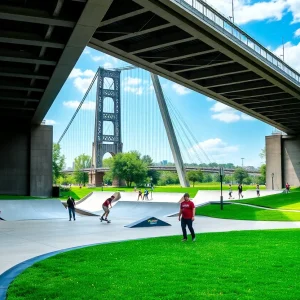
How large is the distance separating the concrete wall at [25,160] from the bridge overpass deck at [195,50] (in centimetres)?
1472

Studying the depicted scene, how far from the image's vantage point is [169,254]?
10766mm

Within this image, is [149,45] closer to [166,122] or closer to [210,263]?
[210,263]

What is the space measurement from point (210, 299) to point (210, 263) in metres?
3.02

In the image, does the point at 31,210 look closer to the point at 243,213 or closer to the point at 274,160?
the point at 243,213

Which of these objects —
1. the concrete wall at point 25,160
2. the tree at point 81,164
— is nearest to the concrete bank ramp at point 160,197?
the concrete wall at point 25,160

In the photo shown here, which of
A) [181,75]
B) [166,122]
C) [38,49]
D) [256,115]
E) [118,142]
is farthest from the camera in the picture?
[118,142]

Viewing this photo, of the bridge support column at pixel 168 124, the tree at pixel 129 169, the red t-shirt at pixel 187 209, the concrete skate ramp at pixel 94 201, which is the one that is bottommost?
the concrete skate ramp at pixel 94 201

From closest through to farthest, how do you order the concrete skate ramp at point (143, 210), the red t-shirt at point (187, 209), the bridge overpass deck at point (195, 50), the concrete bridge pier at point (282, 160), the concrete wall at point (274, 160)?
the red t-shirt at point (187, 209)
the bridge overpass deck at point (195, 50)
the concrete skate ramp at point (143, 210)
the concrete bridge pier at point (282, 160)
the concrete wall at point (274, 160)

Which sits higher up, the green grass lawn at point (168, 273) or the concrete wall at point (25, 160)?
the concrete wall at point (25, 160)

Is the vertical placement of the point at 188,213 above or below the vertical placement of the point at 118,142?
below

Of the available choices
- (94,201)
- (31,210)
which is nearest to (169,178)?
(94,201)

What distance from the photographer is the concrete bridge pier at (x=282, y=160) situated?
61.3 m

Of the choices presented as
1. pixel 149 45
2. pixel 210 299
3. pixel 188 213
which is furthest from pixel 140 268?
Answer: pixel 149 45

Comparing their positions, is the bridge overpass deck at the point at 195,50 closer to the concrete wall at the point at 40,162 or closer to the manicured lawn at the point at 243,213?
the manicured lawn at the point at 243,213
